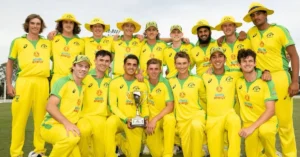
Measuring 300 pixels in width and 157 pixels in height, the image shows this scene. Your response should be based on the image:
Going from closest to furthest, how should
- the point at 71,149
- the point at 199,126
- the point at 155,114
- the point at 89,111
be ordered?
the point at 71,149
the point at 199,126
the point at 89,111
the point at 155,114

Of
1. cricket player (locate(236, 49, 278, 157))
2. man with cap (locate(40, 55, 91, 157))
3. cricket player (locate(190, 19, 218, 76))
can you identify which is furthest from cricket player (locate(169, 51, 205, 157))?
man with cap (locate(40, 55, 91, 157))

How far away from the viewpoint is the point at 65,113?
5000mm

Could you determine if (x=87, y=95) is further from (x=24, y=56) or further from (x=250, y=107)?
(x=250, y=107)

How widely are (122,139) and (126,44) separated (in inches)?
80.6

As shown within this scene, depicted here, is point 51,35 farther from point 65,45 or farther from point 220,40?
point 220,40

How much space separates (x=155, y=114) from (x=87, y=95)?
1.26m

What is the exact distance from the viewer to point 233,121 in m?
4.90

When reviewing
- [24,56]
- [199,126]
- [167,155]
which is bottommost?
[167,155]

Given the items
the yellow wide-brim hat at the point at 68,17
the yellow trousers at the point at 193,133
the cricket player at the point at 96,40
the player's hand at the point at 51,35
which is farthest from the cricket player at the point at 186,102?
the player's hand at the point at 51,35

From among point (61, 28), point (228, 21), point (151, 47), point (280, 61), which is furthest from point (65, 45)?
point (280, 61)

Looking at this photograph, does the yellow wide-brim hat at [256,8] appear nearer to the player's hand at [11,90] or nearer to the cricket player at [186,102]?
the cricket player at [186,102]

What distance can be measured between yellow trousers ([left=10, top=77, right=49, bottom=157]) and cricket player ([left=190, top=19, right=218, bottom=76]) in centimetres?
303

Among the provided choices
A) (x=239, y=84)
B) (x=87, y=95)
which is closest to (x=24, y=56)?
(x=87, y=95)

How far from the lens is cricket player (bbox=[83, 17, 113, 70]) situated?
677cm
